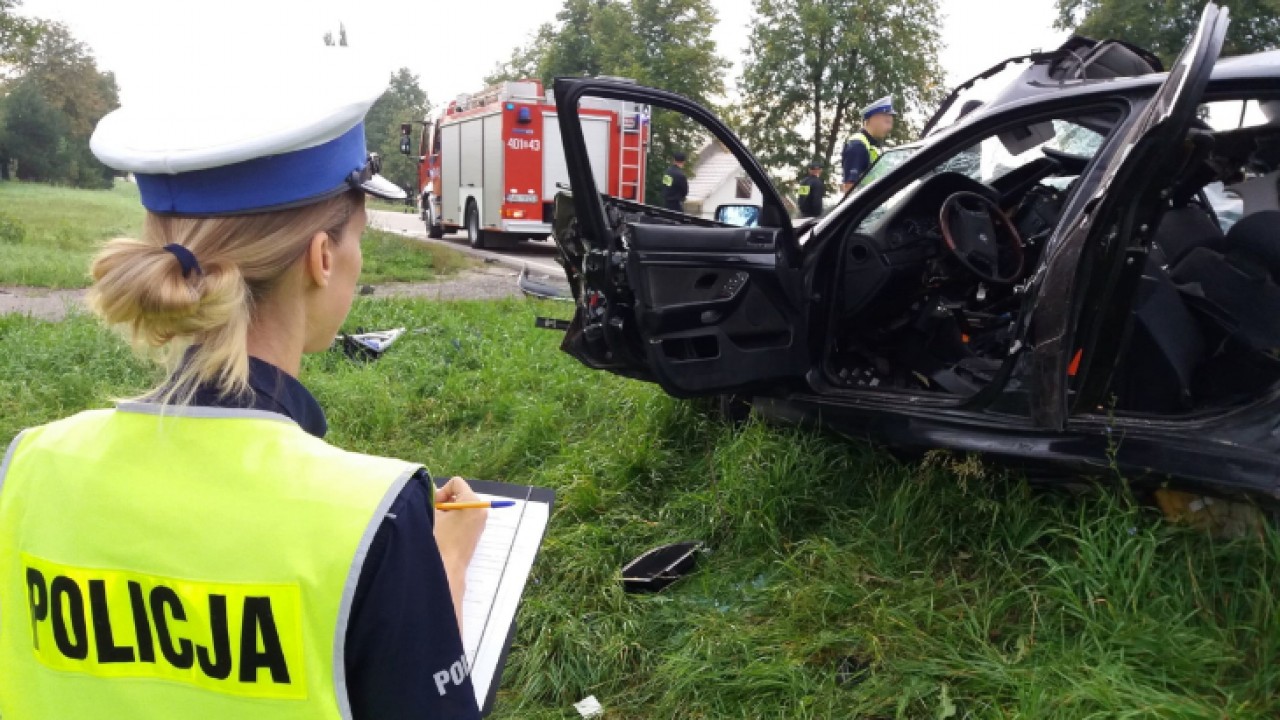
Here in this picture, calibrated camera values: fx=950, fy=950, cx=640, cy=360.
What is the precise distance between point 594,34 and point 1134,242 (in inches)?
1448

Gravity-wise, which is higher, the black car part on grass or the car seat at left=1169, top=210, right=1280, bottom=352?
the car seat at left=1169, top=210, right=1280, bottom=352

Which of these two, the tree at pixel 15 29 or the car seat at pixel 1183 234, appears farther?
the tree at pixel 15 29

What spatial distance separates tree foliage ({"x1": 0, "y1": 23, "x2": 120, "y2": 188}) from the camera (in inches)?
2063

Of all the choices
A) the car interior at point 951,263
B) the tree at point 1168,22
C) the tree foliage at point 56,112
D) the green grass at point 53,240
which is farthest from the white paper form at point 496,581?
the tree foliage at point 56,112

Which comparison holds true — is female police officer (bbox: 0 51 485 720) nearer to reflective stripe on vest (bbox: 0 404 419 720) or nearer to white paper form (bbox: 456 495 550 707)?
reflective stripe on vest (bbox: 0 404 419 720)

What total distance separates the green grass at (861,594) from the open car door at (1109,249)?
0.42 metres

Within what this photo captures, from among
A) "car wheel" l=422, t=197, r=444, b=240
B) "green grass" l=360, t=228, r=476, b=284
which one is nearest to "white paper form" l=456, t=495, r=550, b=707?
"green grass" l=360, t=228, r=476, b=284

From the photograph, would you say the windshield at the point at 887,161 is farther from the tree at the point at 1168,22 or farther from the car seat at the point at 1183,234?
the tree at the point at 1168,22

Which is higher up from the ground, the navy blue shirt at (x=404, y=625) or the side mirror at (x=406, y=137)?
the navy blue shirt at (x=404, y=625)

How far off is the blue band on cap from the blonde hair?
0.02 meters

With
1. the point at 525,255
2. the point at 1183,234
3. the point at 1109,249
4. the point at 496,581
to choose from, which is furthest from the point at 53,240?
the point at 496,581

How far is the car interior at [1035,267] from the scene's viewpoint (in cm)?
310

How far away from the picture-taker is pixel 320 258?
1.13 m

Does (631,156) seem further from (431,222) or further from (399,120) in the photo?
(399,120)
